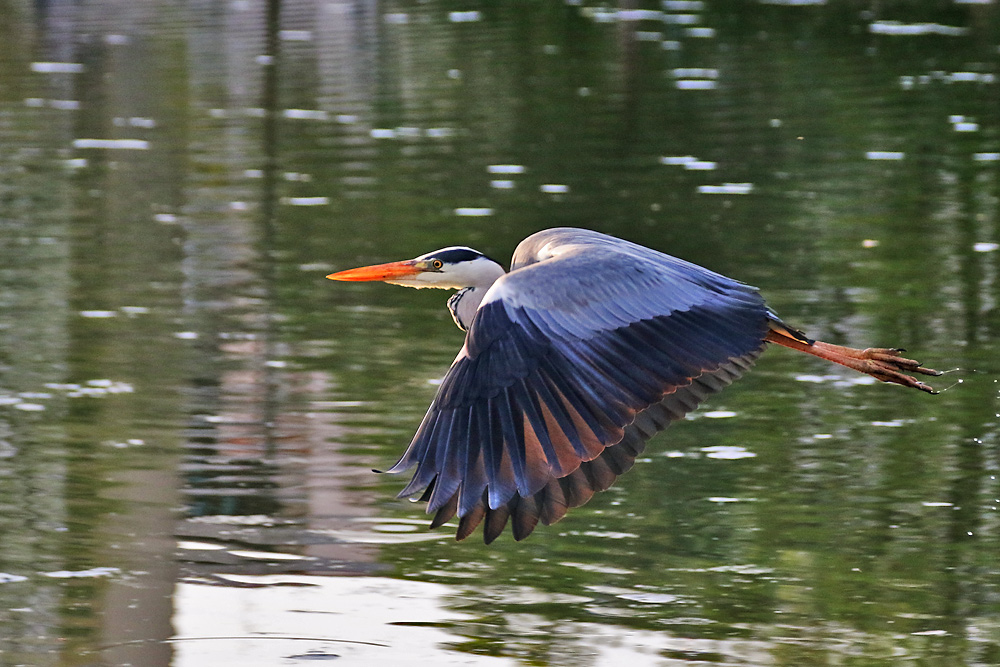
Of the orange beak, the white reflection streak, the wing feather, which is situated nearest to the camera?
the wing feather

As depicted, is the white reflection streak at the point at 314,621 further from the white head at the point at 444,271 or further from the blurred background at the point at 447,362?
the white head at the point at 444,271

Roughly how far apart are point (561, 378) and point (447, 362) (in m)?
5.03

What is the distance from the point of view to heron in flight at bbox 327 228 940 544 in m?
4.94

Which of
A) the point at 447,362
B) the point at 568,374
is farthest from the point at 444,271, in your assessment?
the point at 447,362

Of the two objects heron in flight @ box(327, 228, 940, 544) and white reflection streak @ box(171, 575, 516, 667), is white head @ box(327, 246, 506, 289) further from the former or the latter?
white reflection streak @ box(171, 575, 516, 667)

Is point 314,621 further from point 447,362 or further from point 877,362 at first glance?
point 447,362

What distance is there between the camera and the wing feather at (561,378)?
16.2 ft

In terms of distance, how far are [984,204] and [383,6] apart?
743 inches

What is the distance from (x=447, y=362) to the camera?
33.3ft

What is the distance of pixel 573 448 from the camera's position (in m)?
4.98

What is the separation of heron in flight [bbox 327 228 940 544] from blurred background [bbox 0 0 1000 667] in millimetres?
1264

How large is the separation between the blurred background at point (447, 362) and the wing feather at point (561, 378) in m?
1.31

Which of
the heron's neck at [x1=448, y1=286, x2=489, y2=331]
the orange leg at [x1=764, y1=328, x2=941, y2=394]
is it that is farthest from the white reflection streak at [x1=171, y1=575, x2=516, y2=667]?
the orange leg at [x1=764, y1=328, x2=941, y2=394]

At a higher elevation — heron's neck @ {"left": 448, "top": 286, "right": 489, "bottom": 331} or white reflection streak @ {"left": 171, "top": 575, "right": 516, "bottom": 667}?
heron's neck @ {"left": 448, "top": 286, "right": 489, "bottom": 331}
